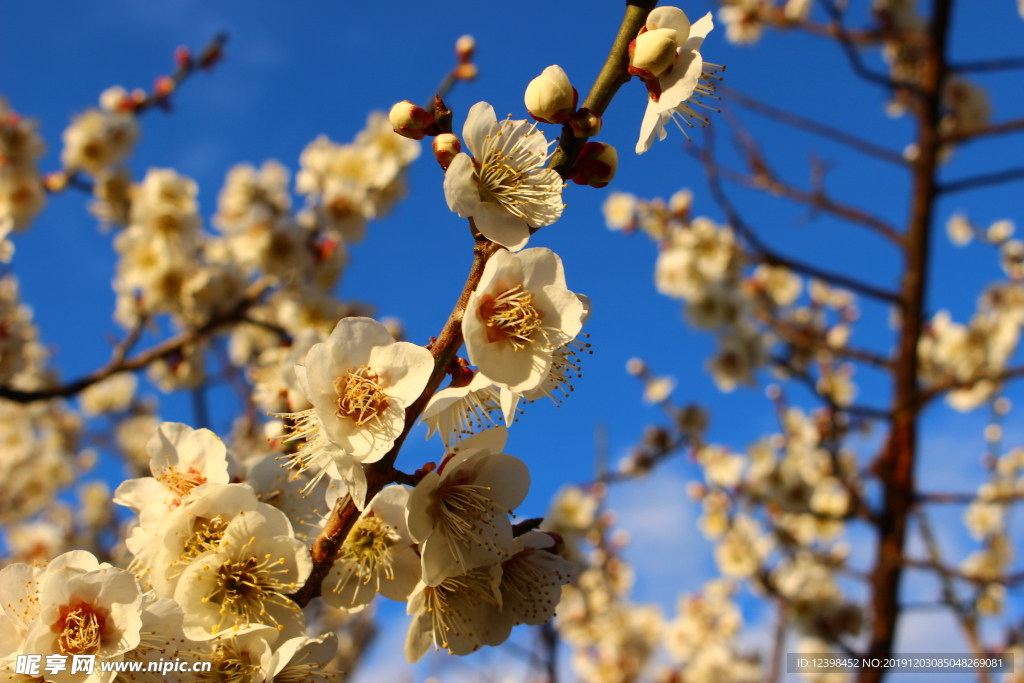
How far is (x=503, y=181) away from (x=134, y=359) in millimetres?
2883

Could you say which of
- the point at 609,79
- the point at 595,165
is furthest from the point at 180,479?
the point at 609,79

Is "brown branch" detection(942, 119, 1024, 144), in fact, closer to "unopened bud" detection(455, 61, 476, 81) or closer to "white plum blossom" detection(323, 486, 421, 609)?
"unopened bud" detection(455, 61, 476, 81)

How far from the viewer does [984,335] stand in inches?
271

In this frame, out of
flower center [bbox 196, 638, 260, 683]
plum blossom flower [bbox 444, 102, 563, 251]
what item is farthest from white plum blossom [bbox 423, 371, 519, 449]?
flower center [bbox 196, 638, 260, 683]

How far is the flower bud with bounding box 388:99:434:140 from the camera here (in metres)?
1.17

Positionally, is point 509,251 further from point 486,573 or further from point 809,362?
point 809,362

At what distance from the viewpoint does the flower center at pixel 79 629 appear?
100cm

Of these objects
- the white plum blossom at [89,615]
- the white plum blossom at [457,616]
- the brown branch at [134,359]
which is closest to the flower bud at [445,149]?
the white plum blossom at [457,616]

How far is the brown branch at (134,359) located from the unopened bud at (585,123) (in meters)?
2.54

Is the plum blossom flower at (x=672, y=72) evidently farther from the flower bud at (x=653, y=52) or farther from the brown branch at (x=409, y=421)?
the brown branch at (x=409, y=421)

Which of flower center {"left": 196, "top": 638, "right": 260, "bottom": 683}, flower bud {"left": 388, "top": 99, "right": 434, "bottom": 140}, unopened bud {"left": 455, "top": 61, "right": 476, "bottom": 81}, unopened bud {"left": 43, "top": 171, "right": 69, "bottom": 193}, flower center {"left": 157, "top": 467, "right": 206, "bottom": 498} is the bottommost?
flower center {"left": 196, "top": 638, "right": 260, "bottom": 683}

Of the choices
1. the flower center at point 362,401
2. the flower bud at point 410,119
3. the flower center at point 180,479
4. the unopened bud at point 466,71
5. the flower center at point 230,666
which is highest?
the unopened bud at point 466,71

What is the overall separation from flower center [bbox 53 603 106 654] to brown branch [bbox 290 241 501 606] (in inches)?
12.8

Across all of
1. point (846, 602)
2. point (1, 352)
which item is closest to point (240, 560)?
point (1, 352)
